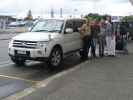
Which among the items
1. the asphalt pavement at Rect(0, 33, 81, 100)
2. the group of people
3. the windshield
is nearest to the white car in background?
the windshield

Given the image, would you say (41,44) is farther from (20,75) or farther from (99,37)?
(99,37)

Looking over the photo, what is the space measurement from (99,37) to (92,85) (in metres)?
6.68

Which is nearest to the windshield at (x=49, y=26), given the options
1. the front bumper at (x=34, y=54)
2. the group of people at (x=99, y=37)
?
the front bumper at (x=34, y=54)

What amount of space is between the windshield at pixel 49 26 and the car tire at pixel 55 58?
857 millimetres

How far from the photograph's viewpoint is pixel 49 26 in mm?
12789

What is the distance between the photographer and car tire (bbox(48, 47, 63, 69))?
11.7 metres

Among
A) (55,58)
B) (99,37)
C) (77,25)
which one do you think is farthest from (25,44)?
(99,37)

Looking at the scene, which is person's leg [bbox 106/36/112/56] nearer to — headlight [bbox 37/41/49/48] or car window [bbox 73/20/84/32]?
car window [bbox 73/20/84/32]

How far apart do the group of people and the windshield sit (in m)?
1.88

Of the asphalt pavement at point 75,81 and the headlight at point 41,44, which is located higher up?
the headlight at point 41,44

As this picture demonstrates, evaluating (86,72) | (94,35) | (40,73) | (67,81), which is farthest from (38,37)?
(94,35)

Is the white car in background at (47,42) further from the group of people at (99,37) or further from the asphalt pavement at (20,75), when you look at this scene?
the group of people at (99,37)

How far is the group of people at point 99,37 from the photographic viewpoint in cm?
1469

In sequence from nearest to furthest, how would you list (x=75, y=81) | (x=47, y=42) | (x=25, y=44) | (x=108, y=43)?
(x=75, y=81)
(x=47, y=42)
(x=25, y=44)
(x=108, y=43)
